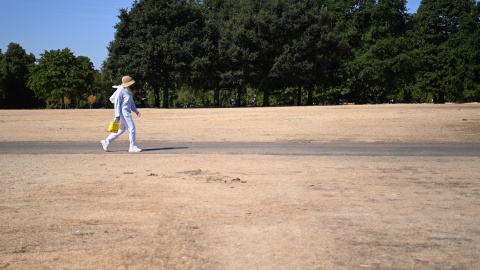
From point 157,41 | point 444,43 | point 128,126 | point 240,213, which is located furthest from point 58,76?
point 240,213

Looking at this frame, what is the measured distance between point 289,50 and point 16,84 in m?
53.7

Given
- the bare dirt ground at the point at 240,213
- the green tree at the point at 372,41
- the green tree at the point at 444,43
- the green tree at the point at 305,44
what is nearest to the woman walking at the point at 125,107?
the bare dirt ground at the point at 240,213

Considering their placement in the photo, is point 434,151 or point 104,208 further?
point 434,151

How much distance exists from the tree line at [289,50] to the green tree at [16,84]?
9319 millimetres

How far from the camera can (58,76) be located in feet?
243

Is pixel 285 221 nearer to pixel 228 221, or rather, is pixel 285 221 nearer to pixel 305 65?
pixel 228 221

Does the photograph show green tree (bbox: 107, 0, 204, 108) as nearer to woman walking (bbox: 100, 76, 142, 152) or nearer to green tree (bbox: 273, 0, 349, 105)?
green tree (bbox: 273, 0, 349, 105)

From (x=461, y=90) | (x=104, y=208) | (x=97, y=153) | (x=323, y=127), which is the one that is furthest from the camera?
(x=461, y=90)

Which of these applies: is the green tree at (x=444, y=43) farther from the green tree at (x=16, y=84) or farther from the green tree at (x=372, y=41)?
the green tree at (x=16, y=84)

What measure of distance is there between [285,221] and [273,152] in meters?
7.36

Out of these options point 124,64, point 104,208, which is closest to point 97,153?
point 104,208

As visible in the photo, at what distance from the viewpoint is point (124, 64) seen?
54219 mm

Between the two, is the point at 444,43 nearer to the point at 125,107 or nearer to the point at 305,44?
the point at 305,44

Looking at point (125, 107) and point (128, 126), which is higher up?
point (125, 107)
